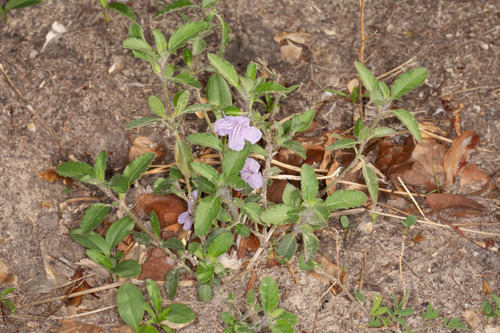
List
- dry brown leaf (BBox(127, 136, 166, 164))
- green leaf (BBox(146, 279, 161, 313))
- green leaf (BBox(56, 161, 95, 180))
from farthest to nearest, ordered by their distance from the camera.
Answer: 1. dry brown leaf (BBox(127, 136, 166, 164))
2. green leaf (BBox(146, 279, 161, 313))
3. green leaf (BBox(56, 161, 95, 180))

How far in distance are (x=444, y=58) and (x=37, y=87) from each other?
7.53 ft

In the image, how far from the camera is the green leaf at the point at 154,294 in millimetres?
1958

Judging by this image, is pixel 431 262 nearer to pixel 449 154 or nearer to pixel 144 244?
pixel 449 154

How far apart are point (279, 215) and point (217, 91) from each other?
0.76 metres

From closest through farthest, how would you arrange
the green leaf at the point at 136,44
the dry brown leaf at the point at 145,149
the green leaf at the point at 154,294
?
1. the green leaf at the point at 136,44
2. the green leaf at the point at 154,294
3. the dry brown leaf at the point at 145,149

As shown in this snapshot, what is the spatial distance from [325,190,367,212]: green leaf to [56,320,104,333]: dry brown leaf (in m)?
1.13

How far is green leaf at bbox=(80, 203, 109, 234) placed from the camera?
1.83 m

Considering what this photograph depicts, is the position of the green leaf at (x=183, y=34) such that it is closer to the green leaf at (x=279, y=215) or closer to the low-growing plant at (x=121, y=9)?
the green leaf at (x=279, y=215)

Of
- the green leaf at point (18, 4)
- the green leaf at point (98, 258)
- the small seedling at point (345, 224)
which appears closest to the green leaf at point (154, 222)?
the green leaf at point (98, 258)

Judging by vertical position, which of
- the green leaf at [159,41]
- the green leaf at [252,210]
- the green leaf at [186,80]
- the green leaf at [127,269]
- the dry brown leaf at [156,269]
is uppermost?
the green leaf at [159,41]

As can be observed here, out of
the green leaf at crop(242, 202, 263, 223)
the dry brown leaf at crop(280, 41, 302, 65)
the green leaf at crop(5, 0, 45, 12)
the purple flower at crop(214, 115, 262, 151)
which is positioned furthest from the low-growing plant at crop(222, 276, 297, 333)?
the green leaf at crop(5, 0, 45, 12)

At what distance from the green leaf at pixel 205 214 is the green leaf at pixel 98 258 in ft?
1.87

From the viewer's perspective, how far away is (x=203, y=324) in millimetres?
2006

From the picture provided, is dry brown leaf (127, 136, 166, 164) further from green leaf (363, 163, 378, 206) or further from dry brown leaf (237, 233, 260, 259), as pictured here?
green leaf (363, 163, 378, 206)
